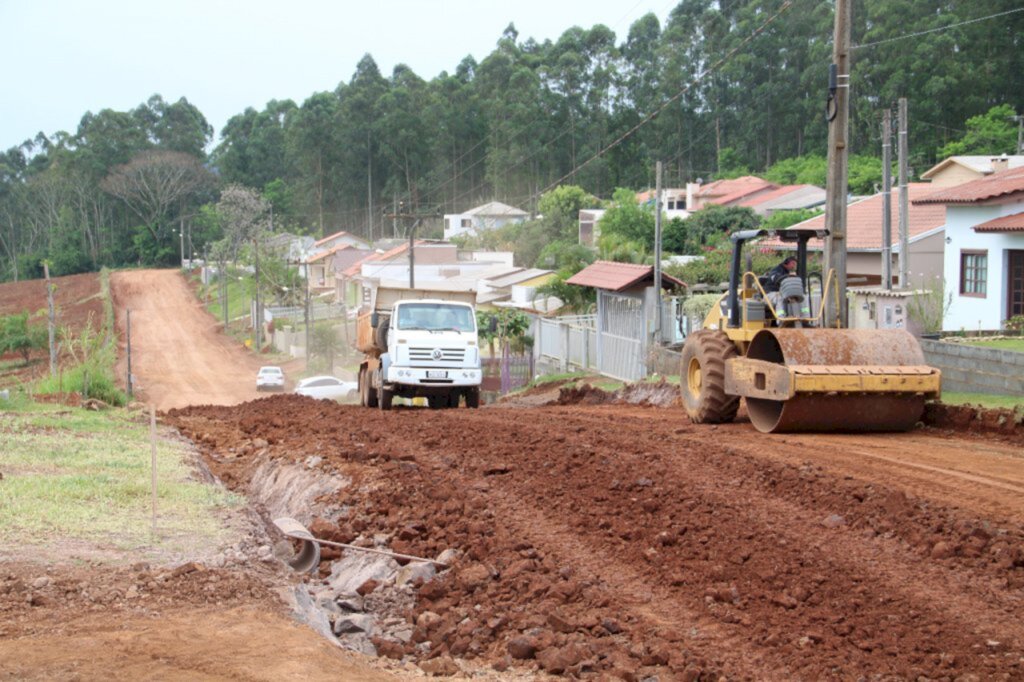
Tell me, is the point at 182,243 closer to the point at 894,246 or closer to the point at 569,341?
the point at 569,341

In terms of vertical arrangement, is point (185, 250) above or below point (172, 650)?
above

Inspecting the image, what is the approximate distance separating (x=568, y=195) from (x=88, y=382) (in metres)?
60.0

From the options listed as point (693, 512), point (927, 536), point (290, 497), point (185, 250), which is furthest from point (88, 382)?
point (185, 250)

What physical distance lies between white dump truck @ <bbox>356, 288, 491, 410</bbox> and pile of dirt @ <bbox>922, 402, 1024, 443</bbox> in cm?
1042

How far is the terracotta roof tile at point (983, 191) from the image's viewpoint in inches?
1201

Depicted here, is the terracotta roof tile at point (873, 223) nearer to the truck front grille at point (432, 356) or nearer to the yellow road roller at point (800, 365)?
the truck front grille at point (432, 356)

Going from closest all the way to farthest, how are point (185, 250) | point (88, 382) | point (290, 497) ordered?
point (290, 497), point (88, 382), point (185, 250)

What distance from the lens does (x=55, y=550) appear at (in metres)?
9.39

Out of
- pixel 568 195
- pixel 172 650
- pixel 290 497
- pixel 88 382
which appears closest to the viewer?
pixel 172 650

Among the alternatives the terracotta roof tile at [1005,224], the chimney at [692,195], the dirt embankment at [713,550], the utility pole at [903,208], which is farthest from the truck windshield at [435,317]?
the chimney at [692,195]

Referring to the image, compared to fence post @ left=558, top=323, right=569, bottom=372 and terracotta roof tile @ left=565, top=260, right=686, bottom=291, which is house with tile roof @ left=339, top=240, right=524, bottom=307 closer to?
fence post @ left=558, top=323, right=569, bottom=372

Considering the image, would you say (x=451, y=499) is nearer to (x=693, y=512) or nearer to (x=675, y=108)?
(x=693, y=512)

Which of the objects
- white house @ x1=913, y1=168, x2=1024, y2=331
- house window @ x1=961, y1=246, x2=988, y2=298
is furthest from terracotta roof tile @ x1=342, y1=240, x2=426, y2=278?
house window @ x1=961, y1=246, x2=988, y2=298

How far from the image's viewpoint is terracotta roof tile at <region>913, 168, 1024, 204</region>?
3050cm
